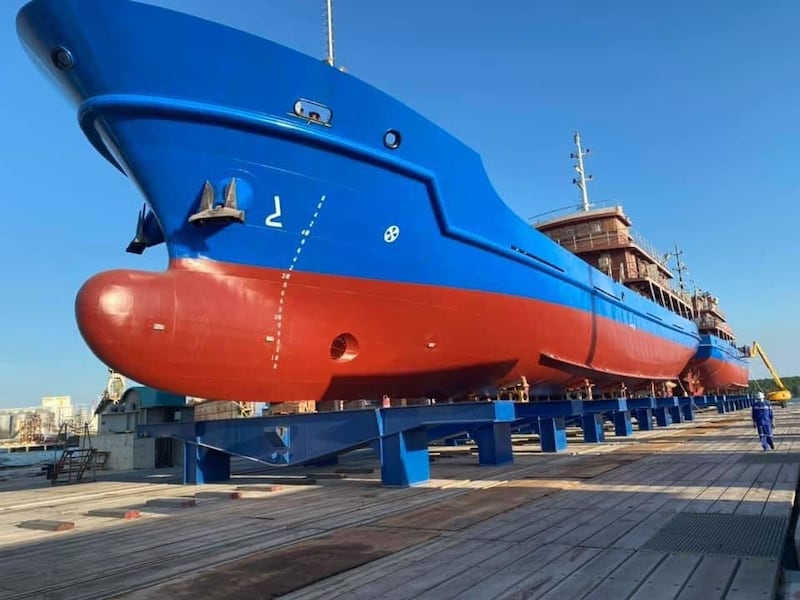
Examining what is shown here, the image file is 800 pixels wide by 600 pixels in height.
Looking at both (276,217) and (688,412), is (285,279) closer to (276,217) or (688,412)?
(276,217)

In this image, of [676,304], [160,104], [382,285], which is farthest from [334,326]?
[676,304]

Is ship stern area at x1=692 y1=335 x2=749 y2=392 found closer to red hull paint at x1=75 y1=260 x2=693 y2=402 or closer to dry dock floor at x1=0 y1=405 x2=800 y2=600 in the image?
red hull paint at x1=75 y1=260 x2=693 y2=402

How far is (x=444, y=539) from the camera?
13.5 ft

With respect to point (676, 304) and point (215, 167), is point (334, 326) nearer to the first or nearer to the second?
point (215, 167)

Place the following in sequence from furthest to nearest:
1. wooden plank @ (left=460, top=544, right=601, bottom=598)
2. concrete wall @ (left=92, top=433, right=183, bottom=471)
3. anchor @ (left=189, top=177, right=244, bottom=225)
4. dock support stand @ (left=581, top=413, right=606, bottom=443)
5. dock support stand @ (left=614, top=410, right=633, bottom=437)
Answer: concrete wall @ (left=92, top=433, right=183, bottom=471) < dock support stand @ (left=614, top=410, right=633, bottom=437) < dock support stand @ (left=581, top=413, right=606, bottom=443) < anchor @ (left=189, top=177, right=244, bottom=225) < wooden plank @ (left=460, top=544, right=601, bottom=598)

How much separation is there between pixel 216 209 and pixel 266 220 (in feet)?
2.11

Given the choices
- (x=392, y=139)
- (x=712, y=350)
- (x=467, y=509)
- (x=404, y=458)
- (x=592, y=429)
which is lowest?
(x=467, y=509)

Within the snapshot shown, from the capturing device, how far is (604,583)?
2963 millimetres

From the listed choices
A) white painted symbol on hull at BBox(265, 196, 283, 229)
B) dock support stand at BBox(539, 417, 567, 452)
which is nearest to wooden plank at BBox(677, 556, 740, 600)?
white painted symbol on hull at BBox(265, 196, 283, 229)

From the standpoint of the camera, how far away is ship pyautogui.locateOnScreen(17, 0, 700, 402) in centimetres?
627

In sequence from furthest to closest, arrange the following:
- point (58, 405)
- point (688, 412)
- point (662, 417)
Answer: point (58, 405), point (688, 412), point (662, 417)

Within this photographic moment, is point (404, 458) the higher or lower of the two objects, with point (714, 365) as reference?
lower

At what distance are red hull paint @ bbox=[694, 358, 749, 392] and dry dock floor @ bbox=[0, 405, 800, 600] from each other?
1879 cm

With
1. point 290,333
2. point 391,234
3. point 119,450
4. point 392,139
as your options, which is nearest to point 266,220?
point 290,333
